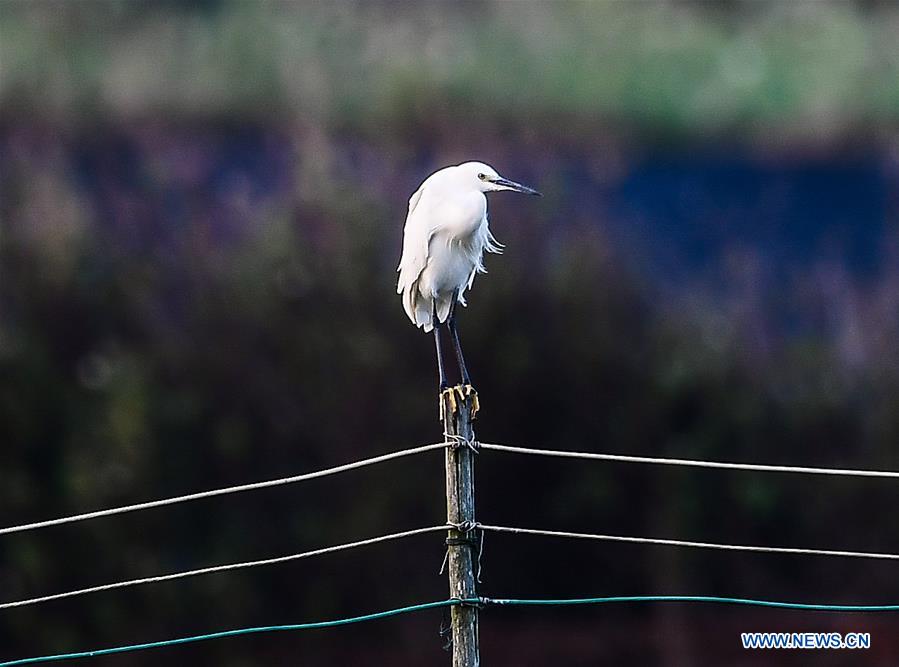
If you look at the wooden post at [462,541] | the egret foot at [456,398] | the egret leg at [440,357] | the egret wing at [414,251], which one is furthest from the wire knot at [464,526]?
the egret wing at [414,251]

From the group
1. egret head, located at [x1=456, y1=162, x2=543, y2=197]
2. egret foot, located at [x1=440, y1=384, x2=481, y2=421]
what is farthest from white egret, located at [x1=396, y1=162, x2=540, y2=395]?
egret foot, located at [x1=440, y1=384, x2=481, y2=421]

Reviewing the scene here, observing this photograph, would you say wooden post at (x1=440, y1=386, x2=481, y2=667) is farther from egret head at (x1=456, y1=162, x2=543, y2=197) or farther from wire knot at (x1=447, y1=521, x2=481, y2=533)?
egret head at (x1=456, y1=162, x2=543, y2=197)

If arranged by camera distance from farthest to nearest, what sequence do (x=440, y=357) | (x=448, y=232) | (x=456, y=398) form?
1. (x=448, y=232)
2. (x=440, y=357)
3. (x=456, y=398)

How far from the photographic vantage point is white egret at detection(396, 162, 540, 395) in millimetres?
4625

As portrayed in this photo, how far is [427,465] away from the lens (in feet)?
32.2

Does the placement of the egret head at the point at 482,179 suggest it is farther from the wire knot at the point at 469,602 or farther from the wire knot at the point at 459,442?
the wire knot at the point at 469,602

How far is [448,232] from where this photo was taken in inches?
183

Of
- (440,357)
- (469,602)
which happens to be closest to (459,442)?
(469,602)

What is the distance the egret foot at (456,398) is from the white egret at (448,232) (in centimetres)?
81

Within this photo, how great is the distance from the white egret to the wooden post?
1.35m

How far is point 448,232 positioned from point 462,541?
5.45 feet

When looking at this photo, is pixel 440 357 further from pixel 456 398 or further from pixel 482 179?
pixel 456 398

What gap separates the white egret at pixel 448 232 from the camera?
4.62 metres

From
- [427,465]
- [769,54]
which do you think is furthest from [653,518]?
[769,54]
